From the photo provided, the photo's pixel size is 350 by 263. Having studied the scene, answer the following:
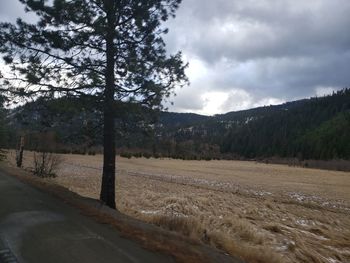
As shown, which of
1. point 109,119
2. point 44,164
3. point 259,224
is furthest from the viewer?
point 44,164

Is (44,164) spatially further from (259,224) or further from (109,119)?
(259,224)

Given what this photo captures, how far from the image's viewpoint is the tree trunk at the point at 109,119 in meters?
13.7

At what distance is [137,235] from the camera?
925cm

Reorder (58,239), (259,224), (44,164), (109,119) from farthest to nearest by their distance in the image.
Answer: (44,164) → (259,224) → (109,119) → (58,239)

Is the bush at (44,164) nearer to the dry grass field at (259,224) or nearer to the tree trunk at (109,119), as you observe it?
the dry grass field at (259,224)

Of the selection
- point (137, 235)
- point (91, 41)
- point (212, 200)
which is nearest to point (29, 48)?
point (91, 41)

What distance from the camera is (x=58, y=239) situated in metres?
8.52

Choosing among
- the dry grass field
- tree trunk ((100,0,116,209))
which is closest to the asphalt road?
tree trunk ((100,0,116,209))

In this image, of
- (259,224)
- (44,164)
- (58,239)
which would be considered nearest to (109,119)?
(58,239)

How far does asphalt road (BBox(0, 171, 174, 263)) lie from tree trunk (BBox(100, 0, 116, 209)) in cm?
242

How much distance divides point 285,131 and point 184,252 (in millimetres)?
196760

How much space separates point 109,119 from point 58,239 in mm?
6185

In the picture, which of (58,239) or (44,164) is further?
(44,164)

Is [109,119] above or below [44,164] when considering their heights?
above
